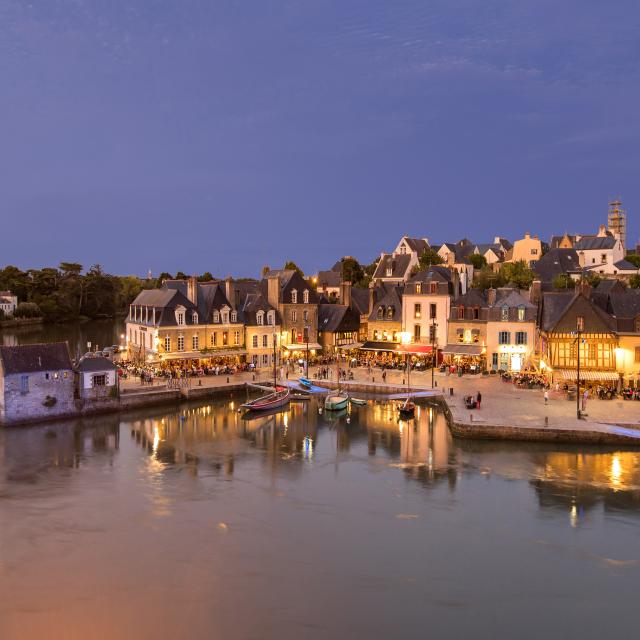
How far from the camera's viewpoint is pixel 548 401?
37844 millimetres

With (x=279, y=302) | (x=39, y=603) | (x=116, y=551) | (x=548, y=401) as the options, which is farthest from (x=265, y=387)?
(x=39, y=603)

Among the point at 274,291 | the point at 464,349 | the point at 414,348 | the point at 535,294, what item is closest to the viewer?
the point at 464,349

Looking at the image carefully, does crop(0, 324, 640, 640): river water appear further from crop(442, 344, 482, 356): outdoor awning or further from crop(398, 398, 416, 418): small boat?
crop(442, 344, 482, 356): outdoor awning

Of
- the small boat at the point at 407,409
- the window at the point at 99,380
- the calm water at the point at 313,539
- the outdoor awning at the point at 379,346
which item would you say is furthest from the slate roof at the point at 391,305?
the window at the point at 99,380

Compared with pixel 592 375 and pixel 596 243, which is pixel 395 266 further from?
pixel 592 375

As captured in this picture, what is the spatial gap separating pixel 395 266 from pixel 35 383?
46.6 meters

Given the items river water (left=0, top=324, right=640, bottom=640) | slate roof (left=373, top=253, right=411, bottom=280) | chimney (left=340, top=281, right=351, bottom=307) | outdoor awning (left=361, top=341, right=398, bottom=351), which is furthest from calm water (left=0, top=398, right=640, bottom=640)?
slate roof (left=373, top=253, right=411, bottom=280)

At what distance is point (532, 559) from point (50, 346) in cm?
2827

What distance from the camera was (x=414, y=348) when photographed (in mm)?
52250

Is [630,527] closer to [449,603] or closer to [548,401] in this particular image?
[449,603]

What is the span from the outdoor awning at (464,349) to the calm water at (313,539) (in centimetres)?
1751

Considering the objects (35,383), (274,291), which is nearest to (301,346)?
(274,291)

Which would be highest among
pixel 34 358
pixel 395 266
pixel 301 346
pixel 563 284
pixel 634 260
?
pixel 634 260

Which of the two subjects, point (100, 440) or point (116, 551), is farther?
point (100, 440)
